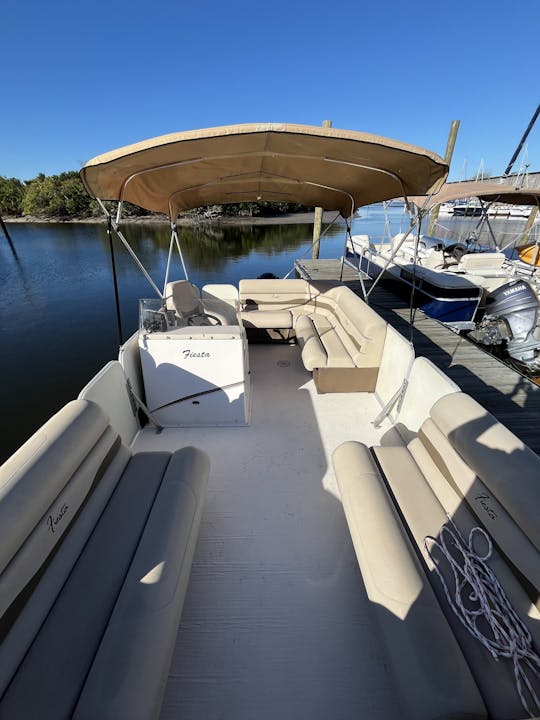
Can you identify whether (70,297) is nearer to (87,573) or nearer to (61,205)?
(87,573)

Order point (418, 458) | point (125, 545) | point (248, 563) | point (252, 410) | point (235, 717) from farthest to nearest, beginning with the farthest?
point (252, 410) → point (418, 458) → point (248, 563) → point (125, 545) → point (235, 717)

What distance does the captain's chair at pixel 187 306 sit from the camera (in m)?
3.76

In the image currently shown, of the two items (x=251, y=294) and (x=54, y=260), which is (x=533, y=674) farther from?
(x=54, y=260)

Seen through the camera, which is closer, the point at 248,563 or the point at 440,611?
the point at 440,611

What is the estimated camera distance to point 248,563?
6.70 feet

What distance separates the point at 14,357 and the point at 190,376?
7.25m

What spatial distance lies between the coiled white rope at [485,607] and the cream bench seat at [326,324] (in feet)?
7.25

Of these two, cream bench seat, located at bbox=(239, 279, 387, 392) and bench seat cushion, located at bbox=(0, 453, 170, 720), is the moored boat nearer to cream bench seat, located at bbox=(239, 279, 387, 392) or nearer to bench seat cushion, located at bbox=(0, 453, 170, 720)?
bench seat cushion, located at bbox=(0, 453, 170, 720)

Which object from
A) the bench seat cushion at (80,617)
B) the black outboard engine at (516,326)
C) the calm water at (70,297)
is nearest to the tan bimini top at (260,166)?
the bench seat cushion at (80,617)

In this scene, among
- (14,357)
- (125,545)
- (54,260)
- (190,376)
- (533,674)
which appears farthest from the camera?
(54,260)

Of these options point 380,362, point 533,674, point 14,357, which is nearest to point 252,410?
point 380,362

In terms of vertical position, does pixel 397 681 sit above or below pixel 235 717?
above

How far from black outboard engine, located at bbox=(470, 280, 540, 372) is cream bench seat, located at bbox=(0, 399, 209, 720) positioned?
6.24 metres

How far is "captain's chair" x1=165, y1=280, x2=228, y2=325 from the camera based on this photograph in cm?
376
